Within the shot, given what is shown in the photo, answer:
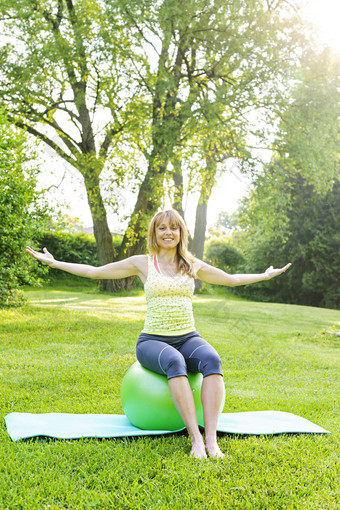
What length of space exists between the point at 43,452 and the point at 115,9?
1040cm

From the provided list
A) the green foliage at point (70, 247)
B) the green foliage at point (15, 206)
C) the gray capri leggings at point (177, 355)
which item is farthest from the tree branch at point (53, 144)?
the gray capri leggings at point (177, 355)

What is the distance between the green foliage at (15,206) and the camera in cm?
786

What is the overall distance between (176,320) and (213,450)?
3.15 ft

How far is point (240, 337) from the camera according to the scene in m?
8.63

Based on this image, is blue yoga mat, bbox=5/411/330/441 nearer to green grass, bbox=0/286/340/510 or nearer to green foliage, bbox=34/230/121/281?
green grass, bbox=0/286/340/510

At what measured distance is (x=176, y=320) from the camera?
3.47 metres

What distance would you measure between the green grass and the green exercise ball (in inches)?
4.9

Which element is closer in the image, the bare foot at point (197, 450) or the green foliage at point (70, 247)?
the bare foot at point (197, 450)

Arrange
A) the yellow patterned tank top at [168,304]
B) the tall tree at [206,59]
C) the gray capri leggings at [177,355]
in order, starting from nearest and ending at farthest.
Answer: the gray capri leggings at [177,355] < the yellow patterned tank top at [168,304] < the tall tree at [206,59]

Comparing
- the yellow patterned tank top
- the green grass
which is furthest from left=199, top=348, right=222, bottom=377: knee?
the green grass

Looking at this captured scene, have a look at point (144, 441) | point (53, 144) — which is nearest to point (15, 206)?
point (144, 441)

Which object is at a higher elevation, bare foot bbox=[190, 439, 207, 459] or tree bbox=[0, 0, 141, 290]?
tree bbox=[0, 0, 141, 290]

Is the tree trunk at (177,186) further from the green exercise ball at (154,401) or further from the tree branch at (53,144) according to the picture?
the green exercise ball at (154,401)

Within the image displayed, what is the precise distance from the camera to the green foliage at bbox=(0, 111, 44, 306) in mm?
7859
